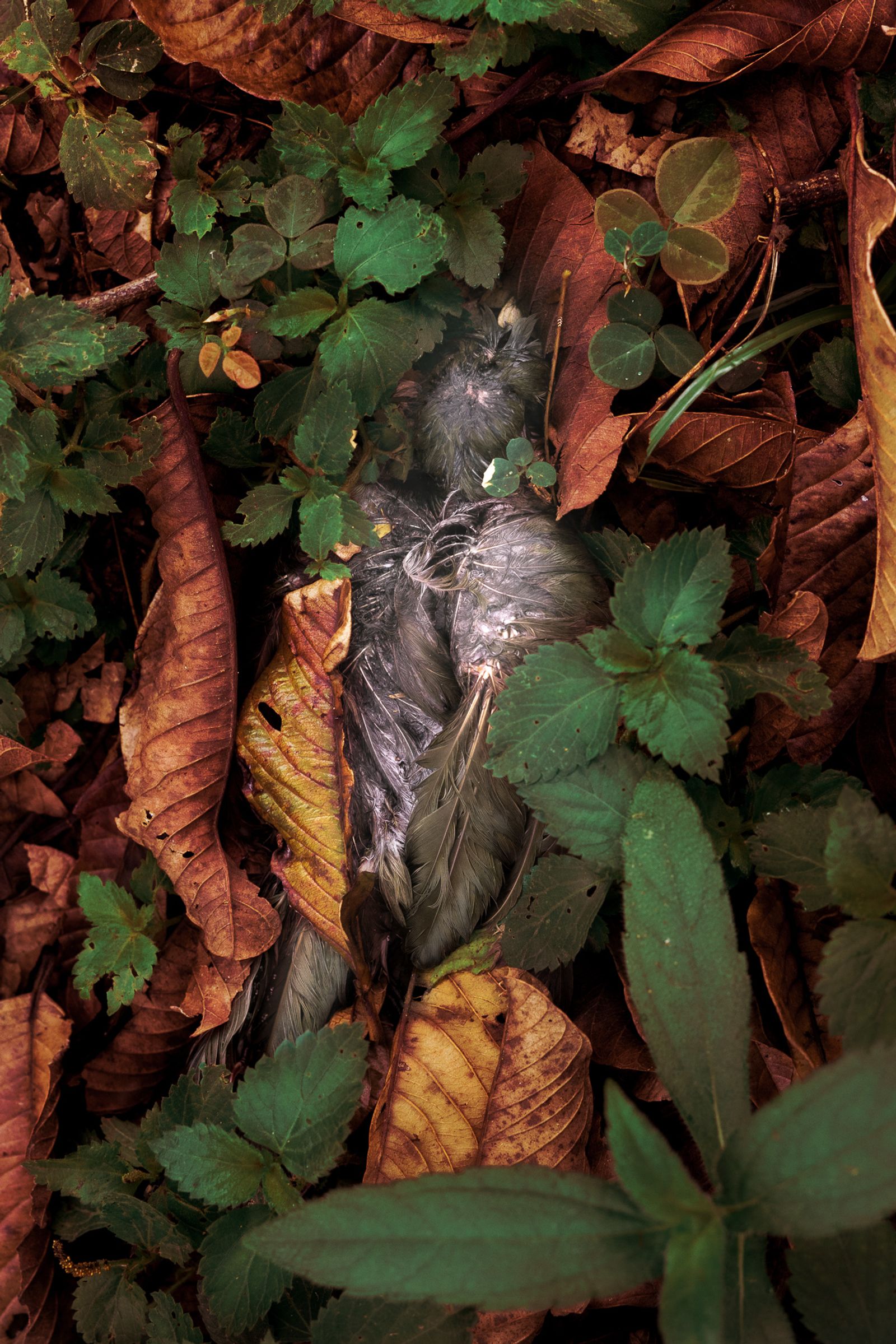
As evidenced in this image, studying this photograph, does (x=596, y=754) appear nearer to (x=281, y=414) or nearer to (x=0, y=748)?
(x=281, y=414)

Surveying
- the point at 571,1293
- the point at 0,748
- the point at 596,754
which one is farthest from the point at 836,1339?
the point at 0,748

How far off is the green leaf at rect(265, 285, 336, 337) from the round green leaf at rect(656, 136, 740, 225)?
806 mm

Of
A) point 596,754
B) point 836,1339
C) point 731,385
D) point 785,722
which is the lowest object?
point 836,1339

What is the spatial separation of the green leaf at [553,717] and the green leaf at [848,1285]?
88cm

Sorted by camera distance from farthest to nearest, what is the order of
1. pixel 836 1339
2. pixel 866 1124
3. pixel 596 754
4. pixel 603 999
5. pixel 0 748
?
pixel 0 748
pixel 603 999
pixel 596 754
pixel 836 1339
pixel 866 1124

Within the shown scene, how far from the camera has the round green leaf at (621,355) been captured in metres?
2.05

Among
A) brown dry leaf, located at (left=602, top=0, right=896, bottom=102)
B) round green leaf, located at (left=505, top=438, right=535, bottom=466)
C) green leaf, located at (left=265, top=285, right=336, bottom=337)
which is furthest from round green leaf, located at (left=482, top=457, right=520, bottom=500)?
brown dry leaf, located at (left=602, top=0, right=896, bottom=102)

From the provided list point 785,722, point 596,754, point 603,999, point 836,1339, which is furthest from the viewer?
point 603,999

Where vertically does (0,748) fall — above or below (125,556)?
below

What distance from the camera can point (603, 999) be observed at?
7.06ft

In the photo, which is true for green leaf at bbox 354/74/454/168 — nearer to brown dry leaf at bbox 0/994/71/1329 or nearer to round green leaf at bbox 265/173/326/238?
round green leaf at bbox 265/173/326/238

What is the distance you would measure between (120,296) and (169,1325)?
2.47m

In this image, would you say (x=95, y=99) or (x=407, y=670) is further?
(x=95, y=99)

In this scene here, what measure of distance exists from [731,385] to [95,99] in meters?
1.89
